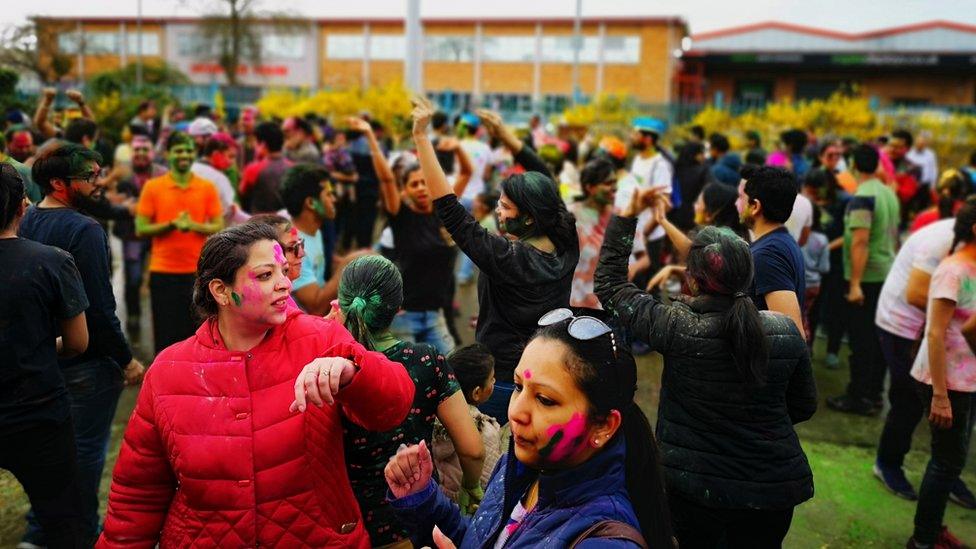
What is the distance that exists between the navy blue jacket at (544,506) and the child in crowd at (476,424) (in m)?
0.83

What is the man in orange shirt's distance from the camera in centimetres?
564

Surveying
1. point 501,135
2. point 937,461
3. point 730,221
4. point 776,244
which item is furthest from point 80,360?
point 937,461

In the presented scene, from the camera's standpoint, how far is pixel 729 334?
9.00 feet

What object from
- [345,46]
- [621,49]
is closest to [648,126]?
[621,49]

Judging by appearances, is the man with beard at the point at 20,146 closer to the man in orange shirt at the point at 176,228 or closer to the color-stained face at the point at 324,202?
the man in orange shirt at the point at 176,228

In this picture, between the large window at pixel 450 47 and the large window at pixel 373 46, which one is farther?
the large window at pixel 373 46

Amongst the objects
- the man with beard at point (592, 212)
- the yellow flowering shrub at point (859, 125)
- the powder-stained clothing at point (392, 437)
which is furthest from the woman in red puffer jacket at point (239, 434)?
the yellow flowering shrub at point (859, 125)

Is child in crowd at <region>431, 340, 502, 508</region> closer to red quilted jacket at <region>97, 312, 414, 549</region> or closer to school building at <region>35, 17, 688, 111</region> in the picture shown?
red quilted jacket at <region>97, 312, 414, 549</region>

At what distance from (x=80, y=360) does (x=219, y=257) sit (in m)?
1.79

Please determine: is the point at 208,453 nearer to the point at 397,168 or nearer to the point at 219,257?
the point at 219,257

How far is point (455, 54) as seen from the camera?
51.2 metres

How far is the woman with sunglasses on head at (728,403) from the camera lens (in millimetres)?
2779

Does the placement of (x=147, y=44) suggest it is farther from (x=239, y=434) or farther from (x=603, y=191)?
(x=239, y=434)

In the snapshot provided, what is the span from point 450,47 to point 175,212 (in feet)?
157
